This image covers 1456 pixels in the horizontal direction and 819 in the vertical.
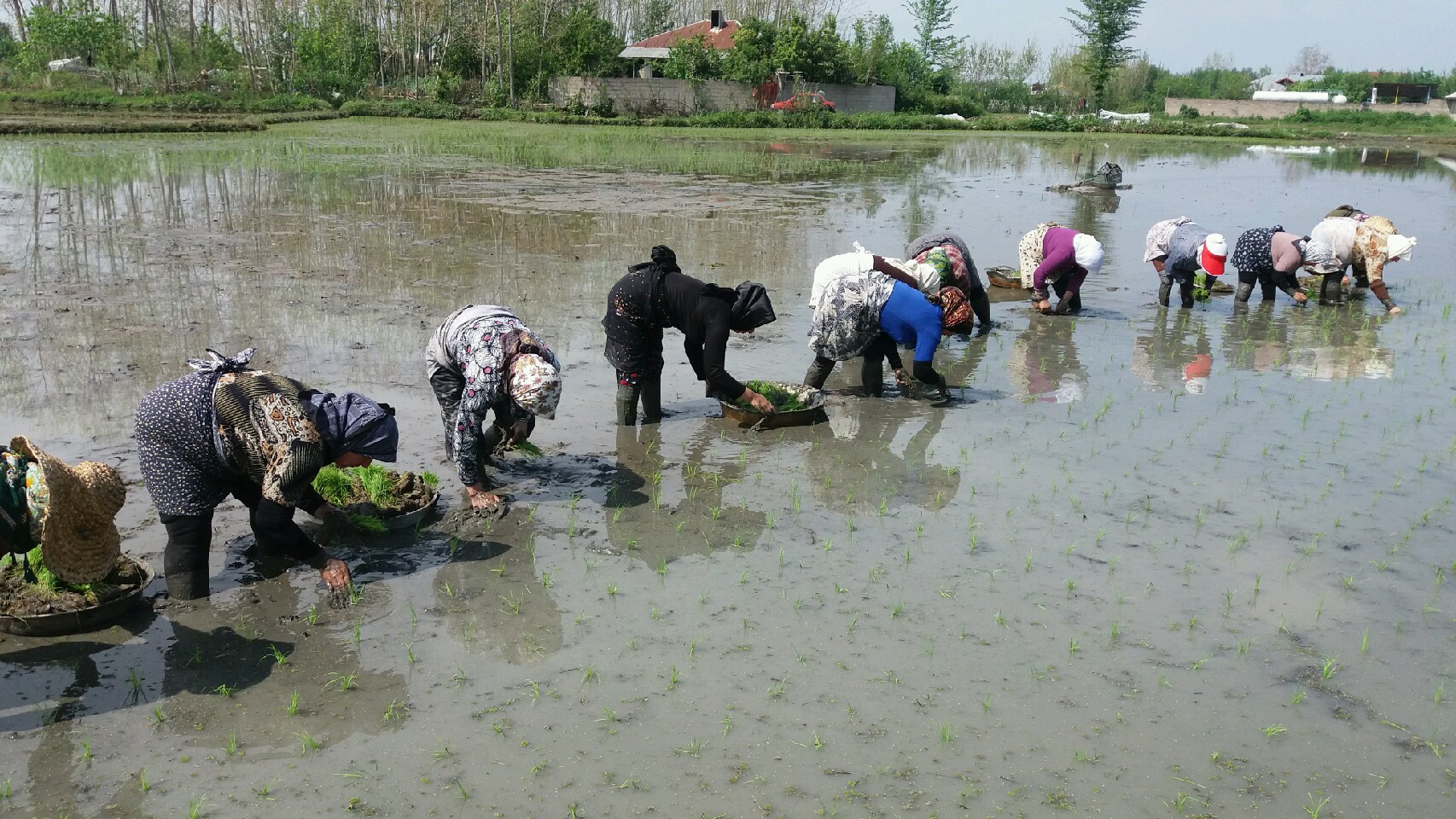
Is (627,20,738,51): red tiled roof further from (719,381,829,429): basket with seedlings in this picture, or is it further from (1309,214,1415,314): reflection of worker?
(719,381,829,429): basket with seedlings

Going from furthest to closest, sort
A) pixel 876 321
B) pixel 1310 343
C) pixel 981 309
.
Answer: pixel 1310 343 < pixel 981 309 < pixel 876 321

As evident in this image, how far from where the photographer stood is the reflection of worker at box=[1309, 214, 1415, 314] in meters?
11.0

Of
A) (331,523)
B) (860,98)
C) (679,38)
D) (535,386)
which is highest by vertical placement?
(679,38)

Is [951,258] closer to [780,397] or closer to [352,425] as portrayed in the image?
[780,397]

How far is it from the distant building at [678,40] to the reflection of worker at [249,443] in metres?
43.8

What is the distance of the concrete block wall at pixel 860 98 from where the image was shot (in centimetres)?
4659

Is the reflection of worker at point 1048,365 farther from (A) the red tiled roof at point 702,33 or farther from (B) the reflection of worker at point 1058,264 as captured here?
(A) the red tiled roof at point 702,33

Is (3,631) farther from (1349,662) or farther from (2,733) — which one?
(1349,662)

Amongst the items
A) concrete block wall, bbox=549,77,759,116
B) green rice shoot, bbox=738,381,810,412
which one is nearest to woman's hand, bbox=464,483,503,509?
green rice shoot, bbox=738,381,810,412

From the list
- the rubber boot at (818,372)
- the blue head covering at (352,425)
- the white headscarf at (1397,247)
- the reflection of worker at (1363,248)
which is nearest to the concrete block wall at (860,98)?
the reflection of worker at (1363,248)

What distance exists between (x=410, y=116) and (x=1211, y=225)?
2887 centimetres

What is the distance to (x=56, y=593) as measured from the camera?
14.2 ft

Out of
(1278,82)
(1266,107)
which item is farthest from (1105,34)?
(1278,82)

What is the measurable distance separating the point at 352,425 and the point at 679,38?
152ft
